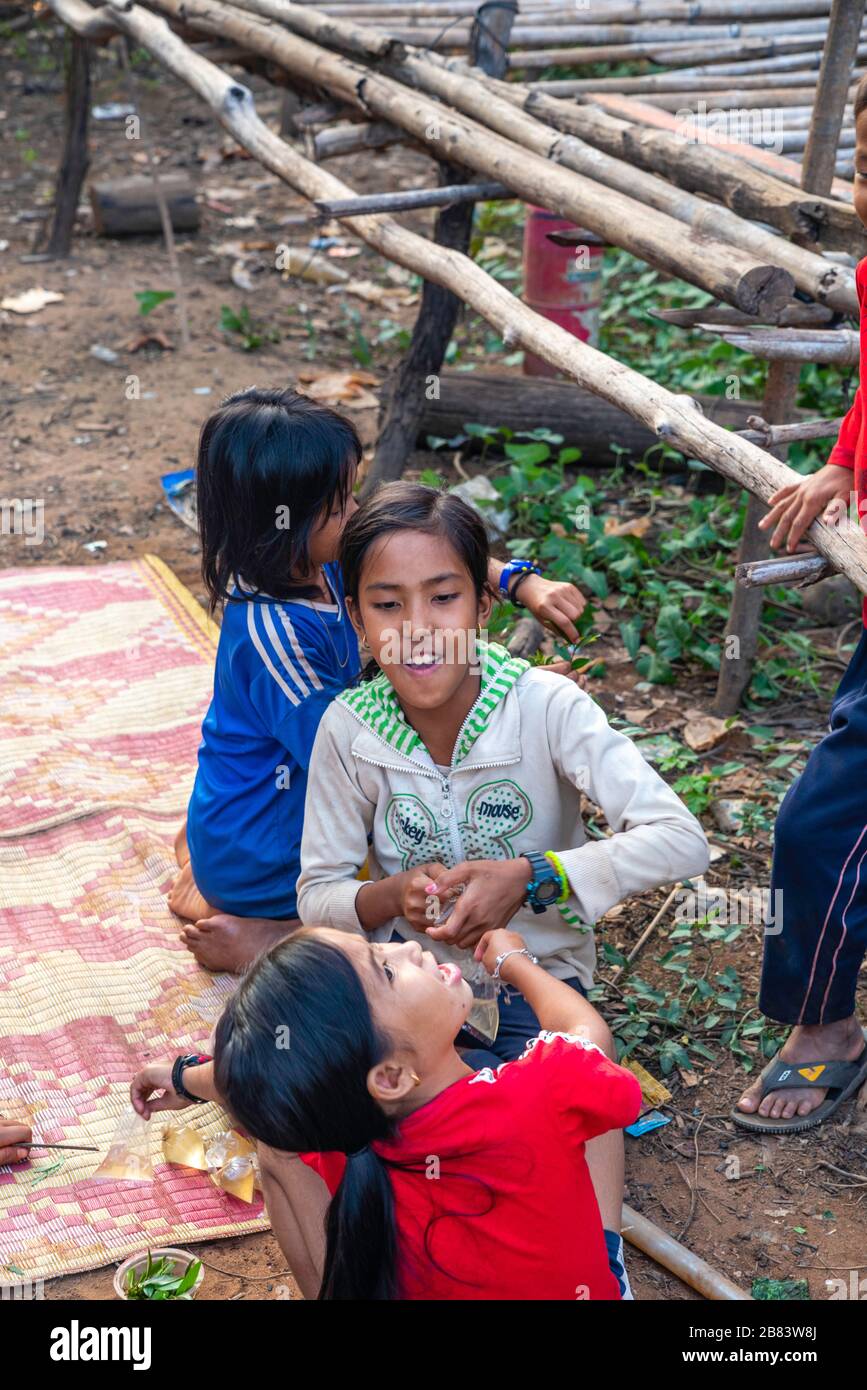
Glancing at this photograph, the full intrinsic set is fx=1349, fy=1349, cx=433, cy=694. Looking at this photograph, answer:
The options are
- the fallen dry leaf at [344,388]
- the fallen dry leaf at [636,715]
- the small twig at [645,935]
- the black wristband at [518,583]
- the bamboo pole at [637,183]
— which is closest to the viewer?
the black wristband at [518,583]

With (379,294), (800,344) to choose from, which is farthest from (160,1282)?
(379,294)

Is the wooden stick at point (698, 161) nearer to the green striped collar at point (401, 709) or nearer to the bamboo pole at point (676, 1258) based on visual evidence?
the green striped collar at point (401, 709)

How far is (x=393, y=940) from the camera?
2.44m

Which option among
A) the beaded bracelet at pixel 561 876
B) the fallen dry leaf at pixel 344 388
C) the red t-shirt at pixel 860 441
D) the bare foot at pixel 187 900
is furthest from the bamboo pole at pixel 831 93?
the fallen dry leaf at pixel 344 388

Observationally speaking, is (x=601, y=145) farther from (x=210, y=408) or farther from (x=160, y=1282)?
(x=160, y=1282)

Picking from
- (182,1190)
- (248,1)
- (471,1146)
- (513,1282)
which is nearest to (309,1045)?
(471,1146)

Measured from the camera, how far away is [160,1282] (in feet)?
7.18

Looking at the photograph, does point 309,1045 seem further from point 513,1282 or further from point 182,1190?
point 182,1190

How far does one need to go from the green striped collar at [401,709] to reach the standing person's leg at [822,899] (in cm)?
55

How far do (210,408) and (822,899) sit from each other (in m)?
4.39

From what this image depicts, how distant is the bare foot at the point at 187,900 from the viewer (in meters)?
3.02

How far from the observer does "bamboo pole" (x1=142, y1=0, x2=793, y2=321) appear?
10.0 ft

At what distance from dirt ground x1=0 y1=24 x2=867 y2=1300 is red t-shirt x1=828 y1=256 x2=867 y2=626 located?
1.04m

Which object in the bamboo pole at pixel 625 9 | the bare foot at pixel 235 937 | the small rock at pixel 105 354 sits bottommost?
the bare foot at pixel 235 937
